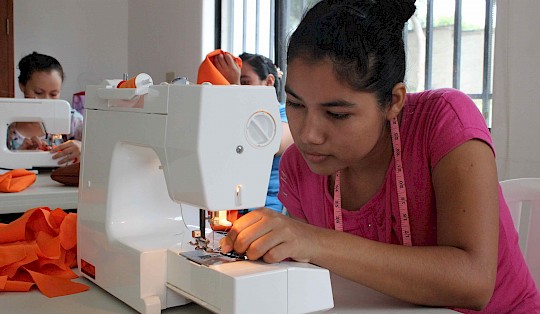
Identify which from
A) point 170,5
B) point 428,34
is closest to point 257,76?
point 428,34

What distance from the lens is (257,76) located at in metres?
Answer: 3.40

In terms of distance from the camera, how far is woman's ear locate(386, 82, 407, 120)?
3.82 feet

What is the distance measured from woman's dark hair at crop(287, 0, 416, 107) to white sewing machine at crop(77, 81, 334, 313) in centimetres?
16

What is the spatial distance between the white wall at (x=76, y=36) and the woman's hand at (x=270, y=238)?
4198mm

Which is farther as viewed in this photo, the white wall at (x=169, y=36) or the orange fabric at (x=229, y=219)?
the white wall at (x=169, y=36)

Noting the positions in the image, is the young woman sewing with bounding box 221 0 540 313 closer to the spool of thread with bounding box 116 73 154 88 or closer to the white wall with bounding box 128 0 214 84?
the spool of thread with bounding box 116 73 154 88

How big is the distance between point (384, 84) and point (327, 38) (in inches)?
5.2

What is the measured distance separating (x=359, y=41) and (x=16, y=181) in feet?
4.42

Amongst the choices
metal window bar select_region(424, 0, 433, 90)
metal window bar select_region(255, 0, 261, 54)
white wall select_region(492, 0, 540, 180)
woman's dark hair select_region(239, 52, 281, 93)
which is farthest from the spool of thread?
metal window bar select_region(255, 0, 261, 54)

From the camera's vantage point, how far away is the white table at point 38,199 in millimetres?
1911

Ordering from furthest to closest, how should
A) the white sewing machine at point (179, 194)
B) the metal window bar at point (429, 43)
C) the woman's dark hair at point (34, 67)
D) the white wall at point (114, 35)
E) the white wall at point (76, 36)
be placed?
the white wall at point (76, 36) → the white wall at point (114, 35) → the woman's dark hair at point (34, 67) → the metal window bar at point (429, 43) → the white sewing machine at point (179, 194)

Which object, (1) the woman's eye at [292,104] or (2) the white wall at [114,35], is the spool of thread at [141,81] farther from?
(2) the white wall at [114,35]

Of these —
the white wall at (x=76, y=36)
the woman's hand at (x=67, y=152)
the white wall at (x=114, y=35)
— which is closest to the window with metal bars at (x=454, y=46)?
the woman's hand at (x=67, y=152)

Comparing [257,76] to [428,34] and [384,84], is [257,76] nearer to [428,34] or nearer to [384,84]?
[428,34]
